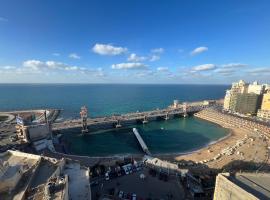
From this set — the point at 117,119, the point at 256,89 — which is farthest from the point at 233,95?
the point at 117,119

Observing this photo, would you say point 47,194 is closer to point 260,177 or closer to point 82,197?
point 82,197

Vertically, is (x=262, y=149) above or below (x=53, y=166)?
below

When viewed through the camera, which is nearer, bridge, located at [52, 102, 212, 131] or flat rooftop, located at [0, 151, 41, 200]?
flat rooftop, located at [0, 151, 41, 200]

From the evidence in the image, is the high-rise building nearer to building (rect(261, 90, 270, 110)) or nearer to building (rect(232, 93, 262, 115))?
building (rect(261, 90, 270, 110))

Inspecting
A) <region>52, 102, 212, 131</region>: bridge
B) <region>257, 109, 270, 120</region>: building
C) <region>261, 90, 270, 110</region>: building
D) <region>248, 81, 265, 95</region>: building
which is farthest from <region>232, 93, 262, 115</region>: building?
<region>52, 102, 212, 131</region>: bridge

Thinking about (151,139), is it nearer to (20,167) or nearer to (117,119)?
(117,119)

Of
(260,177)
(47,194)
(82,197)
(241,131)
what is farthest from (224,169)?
(241,131)

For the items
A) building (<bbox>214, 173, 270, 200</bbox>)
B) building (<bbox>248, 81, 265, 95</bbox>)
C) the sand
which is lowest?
the sand
